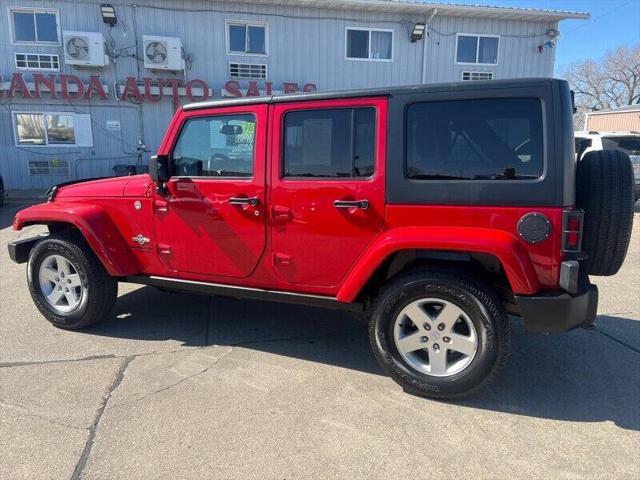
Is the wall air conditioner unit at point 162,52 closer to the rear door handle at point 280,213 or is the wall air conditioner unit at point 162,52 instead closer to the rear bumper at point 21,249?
the rear bumper at point 21,249

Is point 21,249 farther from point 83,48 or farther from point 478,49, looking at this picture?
point 478,49

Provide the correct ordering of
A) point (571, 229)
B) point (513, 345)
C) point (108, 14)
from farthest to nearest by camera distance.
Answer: point (108, 14) → point (513, 345) → point (571, 229)

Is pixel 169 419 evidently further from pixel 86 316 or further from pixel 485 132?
pixel 485 132

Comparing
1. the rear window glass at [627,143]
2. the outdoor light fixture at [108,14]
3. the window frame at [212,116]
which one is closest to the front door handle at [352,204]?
the window frame at [212,116]

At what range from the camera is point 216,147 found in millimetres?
3482

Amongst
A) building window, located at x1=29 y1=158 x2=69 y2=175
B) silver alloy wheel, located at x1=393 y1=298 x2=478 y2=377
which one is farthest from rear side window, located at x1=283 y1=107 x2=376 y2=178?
building window, located at x1=29 y1=158 x2=69 y2=175

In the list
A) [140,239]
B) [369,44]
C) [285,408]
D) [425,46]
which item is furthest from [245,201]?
[425,46]

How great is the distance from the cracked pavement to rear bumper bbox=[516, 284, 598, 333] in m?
0.58

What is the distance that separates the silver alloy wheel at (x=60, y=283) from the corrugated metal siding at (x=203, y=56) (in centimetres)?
1154

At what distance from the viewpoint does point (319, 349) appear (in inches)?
146

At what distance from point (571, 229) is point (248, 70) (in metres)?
14.0

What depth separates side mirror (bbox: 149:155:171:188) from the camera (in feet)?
11.3

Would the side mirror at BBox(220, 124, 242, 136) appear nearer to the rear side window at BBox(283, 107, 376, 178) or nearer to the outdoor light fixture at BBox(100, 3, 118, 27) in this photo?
the rear side window at BBox(283, 107, 376, 178)

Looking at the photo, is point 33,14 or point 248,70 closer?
point 33,14
